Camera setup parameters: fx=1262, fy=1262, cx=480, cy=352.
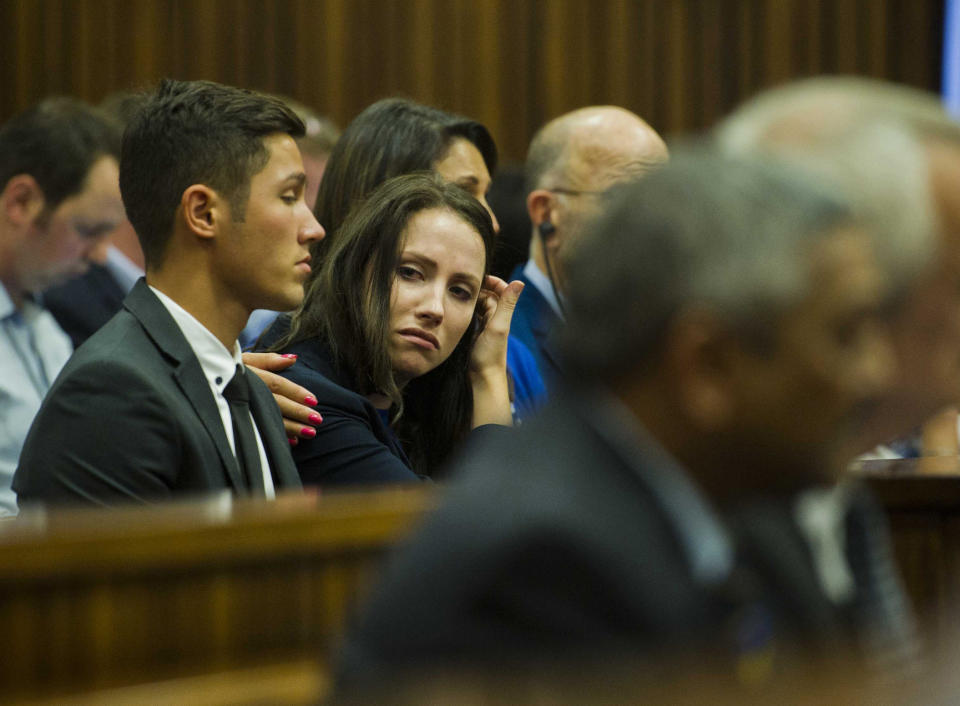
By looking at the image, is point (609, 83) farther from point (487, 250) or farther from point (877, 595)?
point (877, 595)

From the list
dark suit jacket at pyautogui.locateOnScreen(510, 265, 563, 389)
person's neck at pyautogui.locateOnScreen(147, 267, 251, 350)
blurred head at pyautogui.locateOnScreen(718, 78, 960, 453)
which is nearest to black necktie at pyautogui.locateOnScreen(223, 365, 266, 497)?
person's neck at pyautogui.locateOnScreen(147, 267, 251, 350)

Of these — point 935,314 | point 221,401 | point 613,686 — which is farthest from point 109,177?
point 613,686

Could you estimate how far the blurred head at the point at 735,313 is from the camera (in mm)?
953

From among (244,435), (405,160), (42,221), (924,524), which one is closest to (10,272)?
(42,221)

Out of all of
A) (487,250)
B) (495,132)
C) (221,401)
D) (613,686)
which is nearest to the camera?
(613,686)

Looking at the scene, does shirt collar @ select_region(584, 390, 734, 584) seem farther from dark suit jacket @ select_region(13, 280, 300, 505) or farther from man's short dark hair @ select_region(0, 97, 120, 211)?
man's short dark hair @ select_region(0, 97, 120, 211)

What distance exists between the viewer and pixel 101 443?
2021 millimetres

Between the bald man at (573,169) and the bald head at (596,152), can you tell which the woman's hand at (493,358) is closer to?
Result: the bald man at (573,169)

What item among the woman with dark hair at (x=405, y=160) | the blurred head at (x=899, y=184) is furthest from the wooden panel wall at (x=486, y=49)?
the blurred head at (x=899, y=184)

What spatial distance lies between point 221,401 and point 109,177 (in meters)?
1.96

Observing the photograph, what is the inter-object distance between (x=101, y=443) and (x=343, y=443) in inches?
→ 25.0

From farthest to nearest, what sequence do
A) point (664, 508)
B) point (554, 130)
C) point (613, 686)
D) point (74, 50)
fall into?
point (74, 50)
point (554, 130)
point (664, 508)
point (613, 686)

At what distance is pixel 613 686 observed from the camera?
2.57ft

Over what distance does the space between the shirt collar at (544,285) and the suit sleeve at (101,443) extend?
170 cm
